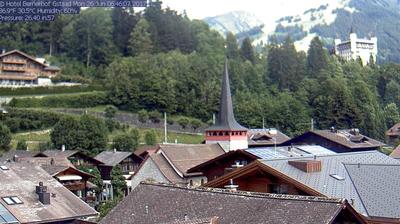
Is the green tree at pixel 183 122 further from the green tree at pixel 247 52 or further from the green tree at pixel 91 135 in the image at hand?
the green tree at pixel 247 52

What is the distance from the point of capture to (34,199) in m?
21.6

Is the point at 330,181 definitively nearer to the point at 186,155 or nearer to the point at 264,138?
the point at 186,155

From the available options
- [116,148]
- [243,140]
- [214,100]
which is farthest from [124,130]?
[243,140]

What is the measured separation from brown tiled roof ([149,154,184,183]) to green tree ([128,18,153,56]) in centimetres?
4136

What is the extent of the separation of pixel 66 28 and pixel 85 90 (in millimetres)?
15983

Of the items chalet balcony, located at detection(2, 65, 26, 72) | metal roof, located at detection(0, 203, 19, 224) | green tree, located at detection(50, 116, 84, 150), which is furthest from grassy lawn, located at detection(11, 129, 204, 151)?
metal roof, located at detection(0, 203, 19, 224)

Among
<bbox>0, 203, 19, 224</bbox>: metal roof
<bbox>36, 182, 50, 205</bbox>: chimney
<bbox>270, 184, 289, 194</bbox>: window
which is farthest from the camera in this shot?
<bbox>36, 182, 50, 205</bbox>: chimney

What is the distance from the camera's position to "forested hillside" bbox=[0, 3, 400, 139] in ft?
214

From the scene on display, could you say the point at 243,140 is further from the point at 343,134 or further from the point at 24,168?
the point at 24,168

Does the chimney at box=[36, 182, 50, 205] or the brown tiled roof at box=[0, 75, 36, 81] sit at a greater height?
the brown tiled roof at box=[0, 75, 36, 81]

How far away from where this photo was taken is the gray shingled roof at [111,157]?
4516 cm

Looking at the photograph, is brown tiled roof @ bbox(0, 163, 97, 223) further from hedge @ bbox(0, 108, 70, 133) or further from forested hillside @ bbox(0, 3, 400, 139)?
forested hillside @ bbox(0, 3, 400, 139)

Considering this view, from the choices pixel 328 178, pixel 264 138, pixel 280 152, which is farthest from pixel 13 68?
pixel 328 178

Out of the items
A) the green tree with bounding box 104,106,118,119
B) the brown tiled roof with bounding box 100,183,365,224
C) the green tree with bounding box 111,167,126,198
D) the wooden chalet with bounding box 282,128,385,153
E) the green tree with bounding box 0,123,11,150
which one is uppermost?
the brown tiled roof with bounding box 100,183,365,224
